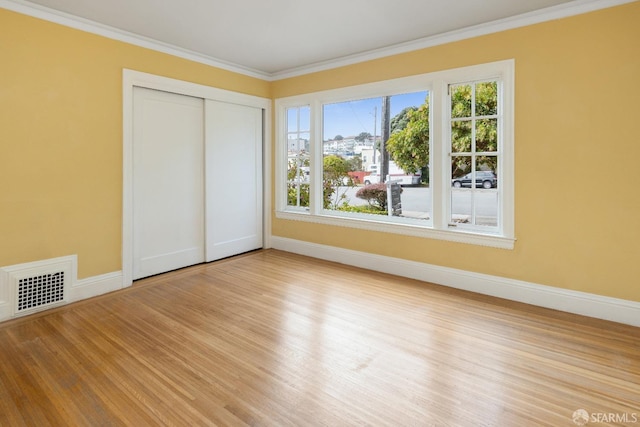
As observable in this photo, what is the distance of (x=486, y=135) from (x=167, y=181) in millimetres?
3714

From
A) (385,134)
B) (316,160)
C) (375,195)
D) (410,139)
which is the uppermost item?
(385,134)

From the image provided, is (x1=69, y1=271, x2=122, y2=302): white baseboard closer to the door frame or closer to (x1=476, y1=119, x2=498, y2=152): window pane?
the door frame

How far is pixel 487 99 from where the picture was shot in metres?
3.64

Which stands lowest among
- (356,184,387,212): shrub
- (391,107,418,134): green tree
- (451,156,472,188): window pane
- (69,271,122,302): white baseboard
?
(69,271,122,302): white baseboard

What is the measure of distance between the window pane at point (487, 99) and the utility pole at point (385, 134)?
3.60 ft

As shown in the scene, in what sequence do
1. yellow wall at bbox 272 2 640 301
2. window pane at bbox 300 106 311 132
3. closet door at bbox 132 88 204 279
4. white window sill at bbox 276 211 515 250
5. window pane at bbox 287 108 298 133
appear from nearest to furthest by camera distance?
yellow wall at bbox 272 2 640 301 < white window sill at bbox 276 211 515 250 < closet door at bbox 132 88 204 279 < window pane at bbox 300 106 311 132 < window pane at bbox 287 108 298 133

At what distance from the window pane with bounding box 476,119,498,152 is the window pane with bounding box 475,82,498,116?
94 mm

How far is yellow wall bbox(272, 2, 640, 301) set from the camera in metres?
2.89

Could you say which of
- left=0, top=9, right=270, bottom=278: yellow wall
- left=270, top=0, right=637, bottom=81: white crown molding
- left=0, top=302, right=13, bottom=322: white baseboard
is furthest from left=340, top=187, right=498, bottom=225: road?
left=0, top=302, right=13, bottom=322: white baseboard

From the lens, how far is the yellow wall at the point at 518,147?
293 centimetres

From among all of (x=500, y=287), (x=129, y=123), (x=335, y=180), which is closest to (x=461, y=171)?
(x=500, y=287)

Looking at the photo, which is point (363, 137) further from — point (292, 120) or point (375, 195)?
point (292, 120)

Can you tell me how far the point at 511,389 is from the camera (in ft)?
6.75

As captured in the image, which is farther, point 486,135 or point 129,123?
point 129,123
